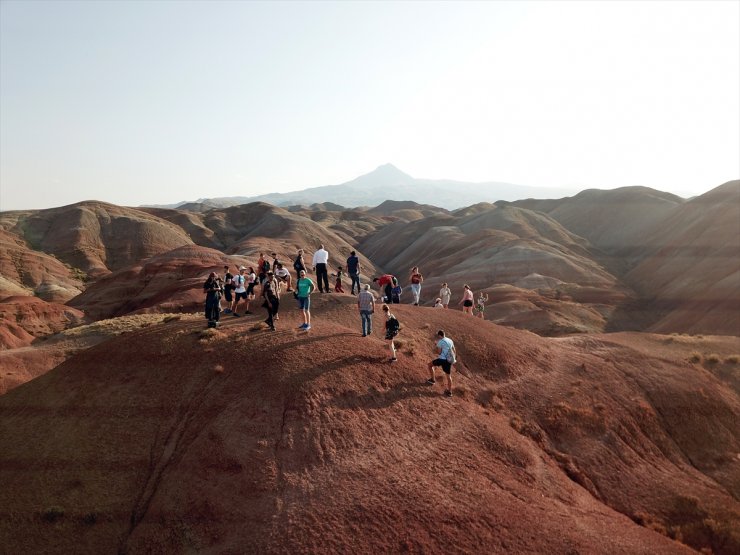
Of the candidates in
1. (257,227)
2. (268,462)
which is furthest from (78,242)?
(268,462)

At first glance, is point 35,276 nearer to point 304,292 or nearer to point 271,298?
point 271,298

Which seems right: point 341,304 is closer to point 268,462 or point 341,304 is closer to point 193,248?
point 268,462

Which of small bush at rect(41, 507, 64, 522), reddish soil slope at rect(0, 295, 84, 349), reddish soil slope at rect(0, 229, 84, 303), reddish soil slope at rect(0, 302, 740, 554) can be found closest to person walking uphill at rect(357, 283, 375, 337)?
reddish soil slope at rect(0, 302, 740, 554)

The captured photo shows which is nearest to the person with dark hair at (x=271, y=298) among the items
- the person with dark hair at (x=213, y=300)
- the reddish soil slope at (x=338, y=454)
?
the reddish soil slope at (x=338, y=454)

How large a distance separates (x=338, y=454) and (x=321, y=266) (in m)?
10.3

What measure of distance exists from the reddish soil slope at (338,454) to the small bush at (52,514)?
0.08 meters

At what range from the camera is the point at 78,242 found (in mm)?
90062

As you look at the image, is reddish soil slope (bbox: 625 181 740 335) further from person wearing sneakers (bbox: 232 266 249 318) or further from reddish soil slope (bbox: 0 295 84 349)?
reddish soil slope (bbox: 0 295 84 349)

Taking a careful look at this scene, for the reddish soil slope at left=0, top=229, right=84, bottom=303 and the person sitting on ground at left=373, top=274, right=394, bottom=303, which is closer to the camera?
the person sitting on ground at left=373, top=274, right=394, bottom=303

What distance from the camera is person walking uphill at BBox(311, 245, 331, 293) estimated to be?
2111 cm

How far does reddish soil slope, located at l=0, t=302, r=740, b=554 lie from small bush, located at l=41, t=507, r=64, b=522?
0.08 m

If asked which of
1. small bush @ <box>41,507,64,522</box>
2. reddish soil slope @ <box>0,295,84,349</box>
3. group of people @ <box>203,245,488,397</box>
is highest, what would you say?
group of people @ <box>203,245,488,397</box>

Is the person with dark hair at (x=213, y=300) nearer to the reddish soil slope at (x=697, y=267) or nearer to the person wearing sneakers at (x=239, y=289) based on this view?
the person wearing sneakers at (x=239, y=289)

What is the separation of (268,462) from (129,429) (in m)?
5.37
